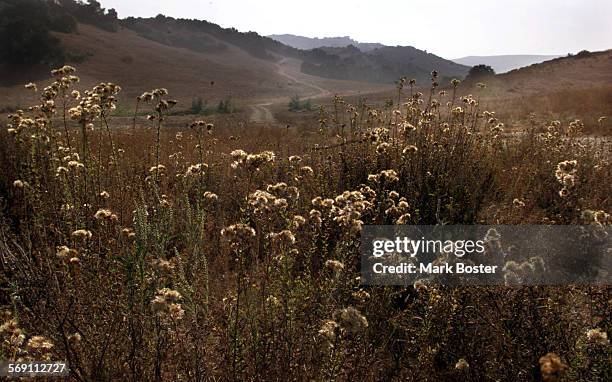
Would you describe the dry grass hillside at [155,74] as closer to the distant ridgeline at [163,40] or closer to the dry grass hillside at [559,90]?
the distant ridgeline at [163,40]

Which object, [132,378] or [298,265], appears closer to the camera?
[132,378]

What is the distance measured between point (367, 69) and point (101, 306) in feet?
289

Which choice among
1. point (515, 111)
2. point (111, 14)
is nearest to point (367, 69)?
point (111, 14)

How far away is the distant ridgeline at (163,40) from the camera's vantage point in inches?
1651

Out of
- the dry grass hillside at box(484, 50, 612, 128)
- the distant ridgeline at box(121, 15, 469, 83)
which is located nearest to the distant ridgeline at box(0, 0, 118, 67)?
the distant ridgeline at box(121, 15, 469, 83)

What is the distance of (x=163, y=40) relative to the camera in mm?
75625

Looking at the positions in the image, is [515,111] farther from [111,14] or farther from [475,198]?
[111,14]

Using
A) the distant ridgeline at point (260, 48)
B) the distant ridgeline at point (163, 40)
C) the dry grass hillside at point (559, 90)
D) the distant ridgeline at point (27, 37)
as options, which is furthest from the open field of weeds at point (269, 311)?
the distant ridgeline at point (260, 48)

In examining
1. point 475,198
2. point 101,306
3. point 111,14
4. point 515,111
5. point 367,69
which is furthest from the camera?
point 367,69

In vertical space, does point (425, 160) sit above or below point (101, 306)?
above

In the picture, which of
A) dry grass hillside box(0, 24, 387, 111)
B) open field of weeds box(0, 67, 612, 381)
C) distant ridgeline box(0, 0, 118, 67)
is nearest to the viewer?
open field of weeds box(0, 67, 612, 381)

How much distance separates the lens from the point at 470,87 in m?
35.3

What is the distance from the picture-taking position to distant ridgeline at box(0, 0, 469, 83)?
41.9 metres

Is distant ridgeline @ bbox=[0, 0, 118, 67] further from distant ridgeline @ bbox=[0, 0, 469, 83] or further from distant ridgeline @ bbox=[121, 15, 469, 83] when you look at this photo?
distant ridgeline @ bbox=[121, 15, 469, 83]
